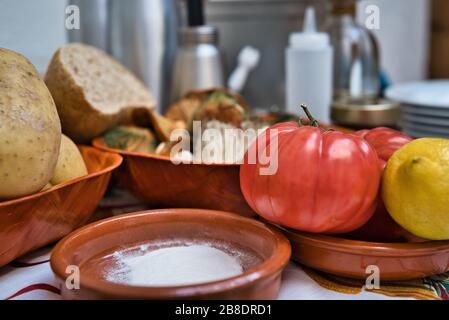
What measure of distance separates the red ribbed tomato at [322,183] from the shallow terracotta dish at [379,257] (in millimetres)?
17

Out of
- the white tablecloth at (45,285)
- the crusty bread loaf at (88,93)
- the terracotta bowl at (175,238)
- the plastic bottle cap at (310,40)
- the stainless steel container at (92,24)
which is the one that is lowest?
the white tablecloth at (45,285)

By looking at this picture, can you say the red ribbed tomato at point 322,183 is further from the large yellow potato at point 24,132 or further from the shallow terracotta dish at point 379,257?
the large yellow potato at point 24,132

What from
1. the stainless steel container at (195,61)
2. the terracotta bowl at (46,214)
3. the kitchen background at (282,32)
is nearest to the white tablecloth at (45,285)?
the terracotta bowl at (46,214)

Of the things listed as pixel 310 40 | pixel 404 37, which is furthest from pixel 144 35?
pixel 404 37

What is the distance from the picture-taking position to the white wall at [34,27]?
1.88ft

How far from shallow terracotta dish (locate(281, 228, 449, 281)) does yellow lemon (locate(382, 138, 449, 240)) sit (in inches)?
0.6

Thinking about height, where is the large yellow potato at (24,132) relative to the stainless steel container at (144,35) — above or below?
below

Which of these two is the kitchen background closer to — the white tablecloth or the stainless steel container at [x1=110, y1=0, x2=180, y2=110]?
the stainless steel container at [x1=110, y1=0, x2=180, y2=110]

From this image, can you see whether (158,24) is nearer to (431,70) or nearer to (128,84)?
(128,84)

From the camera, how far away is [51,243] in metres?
0.52

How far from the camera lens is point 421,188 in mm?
387

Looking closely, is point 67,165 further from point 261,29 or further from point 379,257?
point 261,29

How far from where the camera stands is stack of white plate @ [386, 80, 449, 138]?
80 cm

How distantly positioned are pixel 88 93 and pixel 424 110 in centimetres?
54
